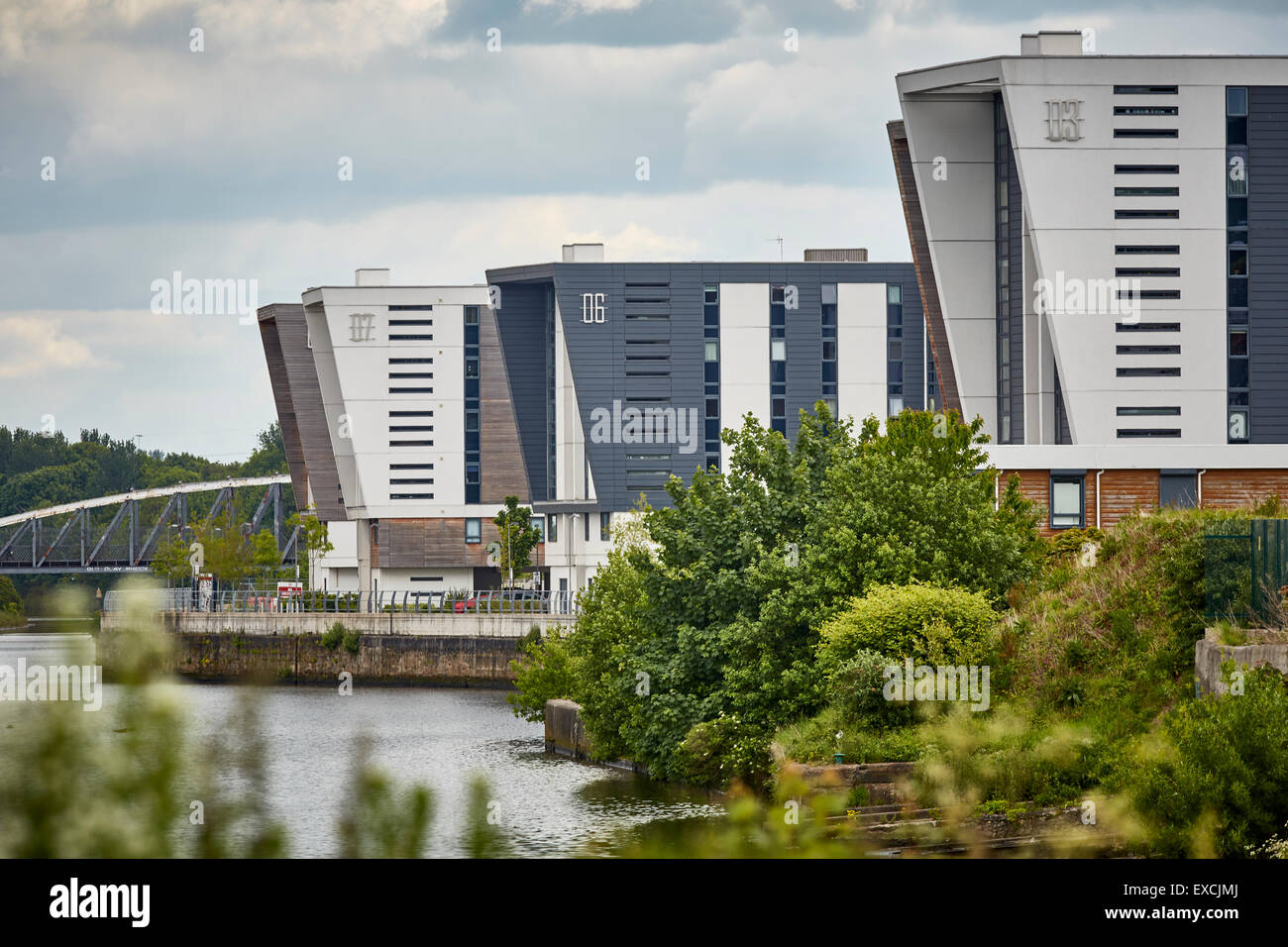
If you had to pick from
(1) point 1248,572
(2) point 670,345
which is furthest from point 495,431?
(1) point 1248,572

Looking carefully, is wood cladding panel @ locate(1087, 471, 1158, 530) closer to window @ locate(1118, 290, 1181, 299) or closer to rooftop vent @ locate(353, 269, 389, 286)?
window @ locate(1118, 290, 1181, 299)

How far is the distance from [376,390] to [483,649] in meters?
39.7

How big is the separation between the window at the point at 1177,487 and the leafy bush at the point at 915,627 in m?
21.4

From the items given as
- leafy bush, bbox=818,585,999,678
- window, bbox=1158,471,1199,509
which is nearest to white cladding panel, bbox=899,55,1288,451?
A: window, bbox=1158,471,1199,509

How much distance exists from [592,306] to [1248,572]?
84.9 metres

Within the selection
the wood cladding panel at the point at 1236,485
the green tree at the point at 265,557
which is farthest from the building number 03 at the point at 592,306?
the wood cladding panel at the point at 1236,485

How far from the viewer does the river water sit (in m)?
30.0

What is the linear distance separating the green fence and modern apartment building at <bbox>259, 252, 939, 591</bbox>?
256 feet

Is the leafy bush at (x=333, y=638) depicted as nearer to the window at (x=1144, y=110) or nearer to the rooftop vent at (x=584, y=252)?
the rooftop vent at (x=584, y=252)

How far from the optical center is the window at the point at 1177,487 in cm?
5141

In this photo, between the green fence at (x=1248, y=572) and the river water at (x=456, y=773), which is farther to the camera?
the river water at (x=456, y=773)
